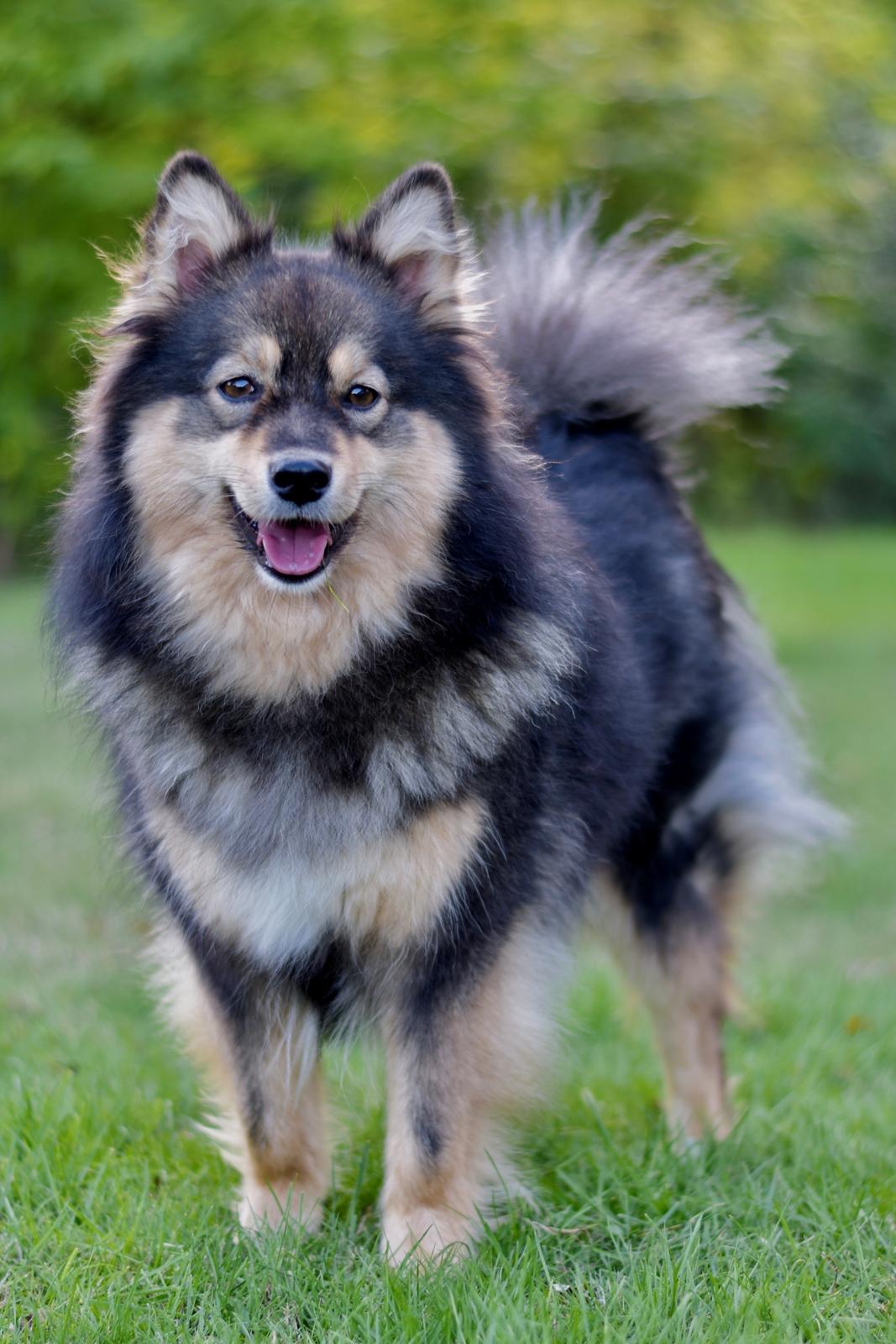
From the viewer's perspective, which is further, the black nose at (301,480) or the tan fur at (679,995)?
the tan fur at (679,995)

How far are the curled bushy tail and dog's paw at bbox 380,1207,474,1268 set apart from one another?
2.16 metres

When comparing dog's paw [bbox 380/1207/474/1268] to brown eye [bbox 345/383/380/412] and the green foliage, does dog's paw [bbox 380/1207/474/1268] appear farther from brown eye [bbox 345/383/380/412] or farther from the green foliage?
the green foliage

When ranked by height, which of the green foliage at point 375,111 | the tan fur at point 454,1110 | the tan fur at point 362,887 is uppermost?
the green foliage at point 375,111

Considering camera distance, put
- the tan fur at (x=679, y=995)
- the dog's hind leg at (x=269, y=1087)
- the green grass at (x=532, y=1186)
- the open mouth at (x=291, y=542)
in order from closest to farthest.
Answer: the green grass at (x=532, y=1186) < the open mouth at (x=291, y=542) < the dog's hind leg at (x=269, y=1087) < the tan fur at (x=679, y=995)

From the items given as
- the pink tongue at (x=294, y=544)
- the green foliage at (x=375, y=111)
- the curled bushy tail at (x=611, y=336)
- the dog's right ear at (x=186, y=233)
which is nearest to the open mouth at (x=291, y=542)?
the pink tongue at (x=294, y=544)

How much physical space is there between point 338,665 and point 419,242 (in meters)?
1.04

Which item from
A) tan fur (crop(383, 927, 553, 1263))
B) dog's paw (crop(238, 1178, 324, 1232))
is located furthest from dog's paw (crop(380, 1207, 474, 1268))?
dog's paw (crop(238, 1178, 324, 1232))

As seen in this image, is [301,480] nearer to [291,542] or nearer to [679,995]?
[291,542]

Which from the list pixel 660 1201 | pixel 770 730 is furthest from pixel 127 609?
pixel 770 730

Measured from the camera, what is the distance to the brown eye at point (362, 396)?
306 centimetres

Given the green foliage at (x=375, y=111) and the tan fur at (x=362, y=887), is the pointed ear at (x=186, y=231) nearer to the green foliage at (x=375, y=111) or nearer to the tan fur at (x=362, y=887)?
the green foliage at (x=375, y=111)

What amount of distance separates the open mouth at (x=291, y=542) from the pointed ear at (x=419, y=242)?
61 cm

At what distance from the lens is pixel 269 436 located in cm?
294

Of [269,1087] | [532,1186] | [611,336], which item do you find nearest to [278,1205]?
[269,1087]
